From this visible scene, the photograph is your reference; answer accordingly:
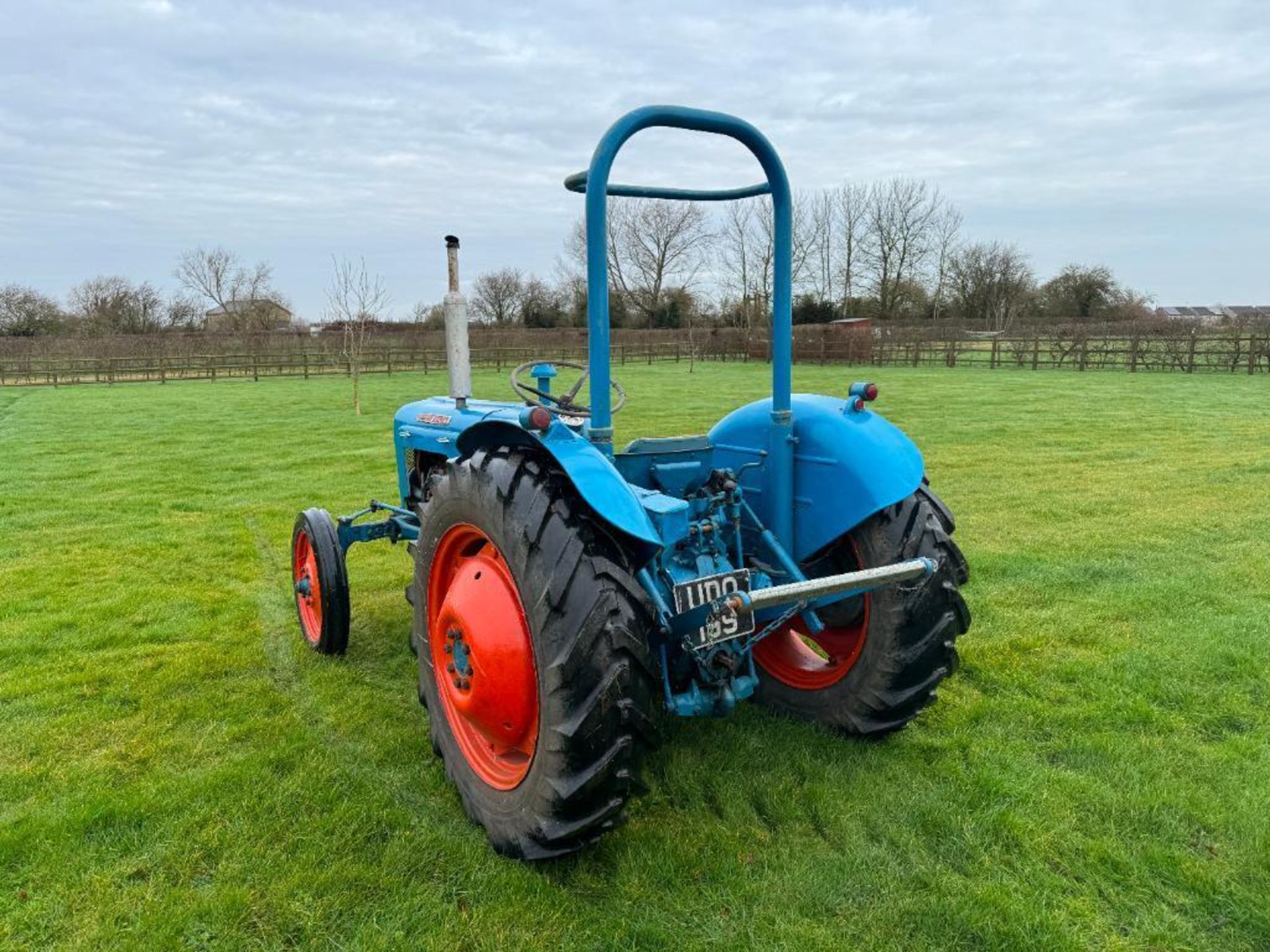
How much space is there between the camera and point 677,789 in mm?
2648

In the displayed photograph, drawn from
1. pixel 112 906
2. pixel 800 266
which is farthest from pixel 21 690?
pixel 800 266

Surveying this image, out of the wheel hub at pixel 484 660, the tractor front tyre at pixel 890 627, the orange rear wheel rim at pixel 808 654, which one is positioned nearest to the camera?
the wheel hub at pixel 484 660

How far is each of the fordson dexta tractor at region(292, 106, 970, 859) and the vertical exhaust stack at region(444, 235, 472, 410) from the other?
57cm

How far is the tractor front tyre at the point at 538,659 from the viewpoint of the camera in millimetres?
1992

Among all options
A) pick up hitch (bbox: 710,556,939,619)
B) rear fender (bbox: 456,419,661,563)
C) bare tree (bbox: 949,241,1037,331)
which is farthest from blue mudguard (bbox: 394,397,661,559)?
bare tree (bbox: 949,241,1037,331)

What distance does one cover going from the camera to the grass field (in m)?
2.09

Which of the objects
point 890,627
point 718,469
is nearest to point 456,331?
point 718,469

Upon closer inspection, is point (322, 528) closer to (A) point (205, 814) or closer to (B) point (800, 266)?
(A) point (205, 814)

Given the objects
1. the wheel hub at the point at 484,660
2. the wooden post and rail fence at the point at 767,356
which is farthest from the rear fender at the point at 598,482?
the wooden post and rail fence at the point at 767,356

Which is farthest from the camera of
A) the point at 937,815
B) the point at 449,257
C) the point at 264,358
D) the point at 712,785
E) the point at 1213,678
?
the point at 264,358

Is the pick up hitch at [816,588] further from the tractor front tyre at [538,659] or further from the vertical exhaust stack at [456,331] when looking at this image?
the vertical exhaust stack at [456,331]

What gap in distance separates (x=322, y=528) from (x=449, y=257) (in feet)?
4.43

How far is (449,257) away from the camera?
3.68 metres

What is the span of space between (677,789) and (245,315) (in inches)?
2061
